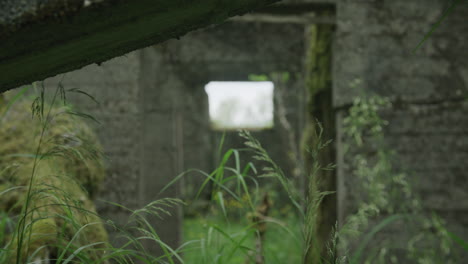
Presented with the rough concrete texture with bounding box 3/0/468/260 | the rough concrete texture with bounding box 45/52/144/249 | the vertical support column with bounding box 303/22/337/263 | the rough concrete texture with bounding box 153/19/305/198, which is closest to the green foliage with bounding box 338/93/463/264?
the rough concrete texture with bounding box 3/0/468/260

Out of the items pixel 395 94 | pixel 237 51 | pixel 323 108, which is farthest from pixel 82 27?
pixel 237 51

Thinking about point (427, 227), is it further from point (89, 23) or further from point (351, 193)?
point (89, 23)

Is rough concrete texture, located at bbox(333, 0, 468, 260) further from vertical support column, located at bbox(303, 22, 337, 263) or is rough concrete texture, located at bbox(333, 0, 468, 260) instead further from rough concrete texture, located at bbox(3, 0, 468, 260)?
vertical support column, located at bbox(303, 22, 337, 263)

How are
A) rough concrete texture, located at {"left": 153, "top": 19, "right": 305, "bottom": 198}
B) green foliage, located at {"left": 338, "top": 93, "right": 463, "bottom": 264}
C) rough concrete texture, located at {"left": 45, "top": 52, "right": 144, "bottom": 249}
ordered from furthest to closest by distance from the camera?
1. rough concrete texture, located at {"left": 153, "top": 19, "right": 305, "bottom": 198}
2. rough concrete texture, located at {"left": 45, "top": 52, "right": 144, "bottom": 249}
3. green foliage, located at {"left": 338, "top": 93, "right": 463, "bottom": 264}

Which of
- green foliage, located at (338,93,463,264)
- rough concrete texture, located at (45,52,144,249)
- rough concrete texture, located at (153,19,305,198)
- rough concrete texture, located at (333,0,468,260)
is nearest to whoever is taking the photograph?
green foliage, located at (338,93,463,264)

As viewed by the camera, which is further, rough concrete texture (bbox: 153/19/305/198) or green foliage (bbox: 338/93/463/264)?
rough concrete texture (bbox: 153/19/305/198)

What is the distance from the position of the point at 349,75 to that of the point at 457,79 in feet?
2.55

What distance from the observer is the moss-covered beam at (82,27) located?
0.64 metres

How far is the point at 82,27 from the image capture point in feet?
2.24

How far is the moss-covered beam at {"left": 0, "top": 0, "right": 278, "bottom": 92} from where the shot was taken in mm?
638

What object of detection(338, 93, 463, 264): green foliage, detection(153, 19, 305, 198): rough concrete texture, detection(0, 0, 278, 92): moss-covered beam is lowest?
detection(338, 93, 463, 264): green foliage

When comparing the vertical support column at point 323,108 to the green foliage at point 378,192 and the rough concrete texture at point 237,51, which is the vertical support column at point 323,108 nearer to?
the green foliage at point 378,192

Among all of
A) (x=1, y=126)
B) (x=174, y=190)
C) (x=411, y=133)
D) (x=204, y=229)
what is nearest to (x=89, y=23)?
(x=204, y=229)

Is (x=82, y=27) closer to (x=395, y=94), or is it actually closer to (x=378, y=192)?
(x=378, y=192)
